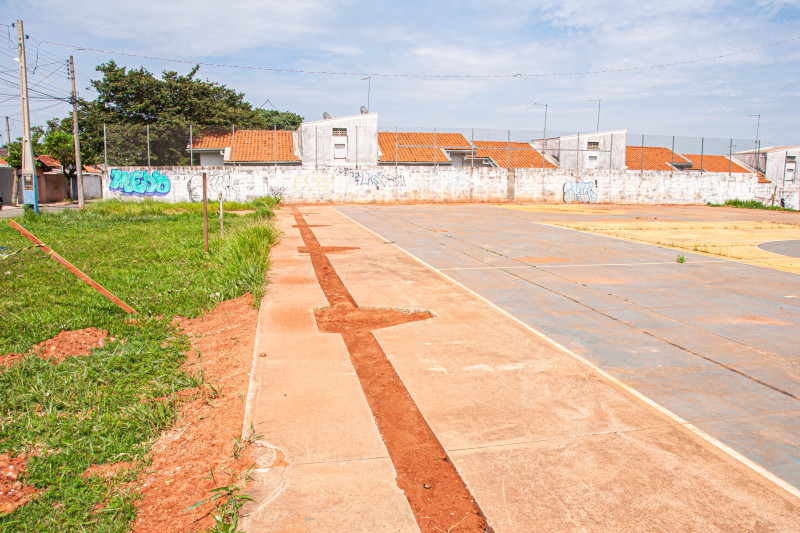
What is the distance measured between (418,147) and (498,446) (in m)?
36.5

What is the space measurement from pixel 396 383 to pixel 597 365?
1854 mm

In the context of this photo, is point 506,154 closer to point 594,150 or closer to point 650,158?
point 594,150

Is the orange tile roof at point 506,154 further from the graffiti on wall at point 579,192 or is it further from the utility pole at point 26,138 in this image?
the utility pole at point 26,138

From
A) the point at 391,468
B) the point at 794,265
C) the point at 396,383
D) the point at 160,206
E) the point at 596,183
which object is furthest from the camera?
the point at 596,183

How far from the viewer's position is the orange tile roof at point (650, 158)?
137 ft

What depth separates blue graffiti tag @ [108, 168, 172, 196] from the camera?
29797 mm

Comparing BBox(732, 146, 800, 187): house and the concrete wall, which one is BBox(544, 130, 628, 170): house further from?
BBox(732, 146, 800, 187): house

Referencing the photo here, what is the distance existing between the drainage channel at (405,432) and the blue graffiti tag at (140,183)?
26340 mm

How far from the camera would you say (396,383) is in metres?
4.68

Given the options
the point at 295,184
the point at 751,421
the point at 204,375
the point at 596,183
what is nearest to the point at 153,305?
the point at 204,375

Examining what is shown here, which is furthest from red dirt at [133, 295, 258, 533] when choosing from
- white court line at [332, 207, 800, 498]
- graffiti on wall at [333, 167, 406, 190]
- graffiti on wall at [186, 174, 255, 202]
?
graffiti on wall at [333, 167, 406, 190]

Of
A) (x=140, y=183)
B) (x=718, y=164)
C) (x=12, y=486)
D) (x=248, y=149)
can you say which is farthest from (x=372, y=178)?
(x=718, y=164)

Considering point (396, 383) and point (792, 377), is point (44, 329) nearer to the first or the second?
point (396, 383)

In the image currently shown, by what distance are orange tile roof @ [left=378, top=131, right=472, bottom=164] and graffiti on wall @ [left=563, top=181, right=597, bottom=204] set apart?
7308mm
